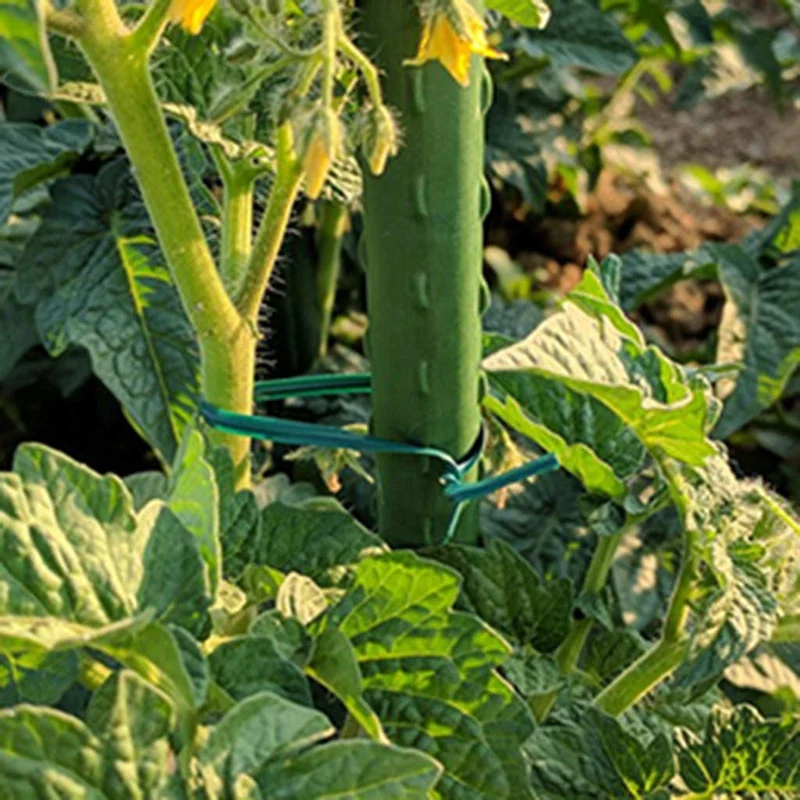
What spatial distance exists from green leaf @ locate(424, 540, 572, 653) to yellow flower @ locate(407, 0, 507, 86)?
1.32ft

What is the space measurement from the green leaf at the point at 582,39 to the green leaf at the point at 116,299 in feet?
2.29

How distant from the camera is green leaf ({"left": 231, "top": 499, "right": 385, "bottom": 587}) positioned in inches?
43.3

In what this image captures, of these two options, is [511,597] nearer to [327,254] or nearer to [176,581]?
[176,581]

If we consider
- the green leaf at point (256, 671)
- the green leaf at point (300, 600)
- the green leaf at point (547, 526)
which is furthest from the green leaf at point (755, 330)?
the green leaf at point (256, 671)

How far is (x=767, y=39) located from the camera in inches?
92.7

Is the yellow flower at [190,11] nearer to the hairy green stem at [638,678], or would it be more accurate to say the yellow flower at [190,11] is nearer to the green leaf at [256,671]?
the green leaf at [256,671]

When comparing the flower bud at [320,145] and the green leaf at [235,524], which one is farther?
the green leaf at [235,524]

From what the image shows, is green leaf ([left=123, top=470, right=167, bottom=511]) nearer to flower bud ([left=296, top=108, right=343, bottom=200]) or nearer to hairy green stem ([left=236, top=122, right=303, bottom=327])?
hairy green stem ([left=236, top=122, right=303, bottom=327])

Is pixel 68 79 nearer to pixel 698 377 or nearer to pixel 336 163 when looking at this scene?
pixel 336 163

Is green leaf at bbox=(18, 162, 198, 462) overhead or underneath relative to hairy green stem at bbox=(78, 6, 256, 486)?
underneath

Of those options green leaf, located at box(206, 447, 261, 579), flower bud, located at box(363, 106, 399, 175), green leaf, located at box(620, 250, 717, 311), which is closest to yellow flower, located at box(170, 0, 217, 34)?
flower bud, located at box(363, 106, 399, 175)

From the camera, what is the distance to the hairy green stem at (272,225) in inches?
40.8

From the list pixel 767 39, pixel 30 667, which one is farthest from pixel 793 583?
pixel 767 39

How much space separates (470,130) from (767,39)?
1490mm
